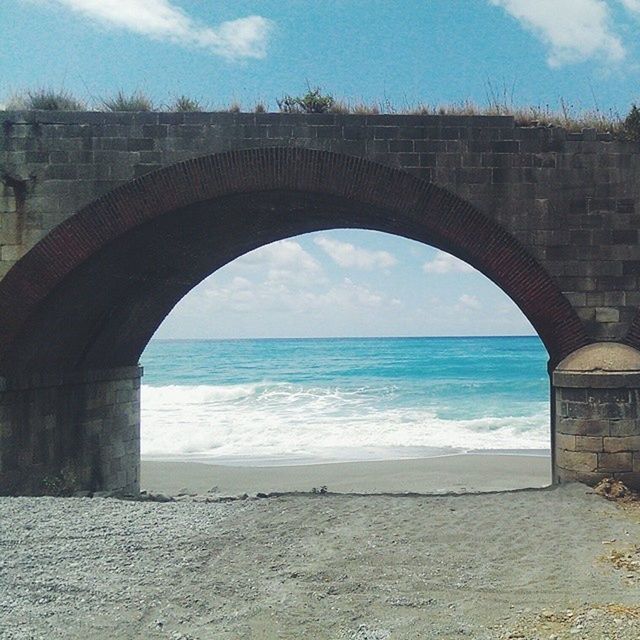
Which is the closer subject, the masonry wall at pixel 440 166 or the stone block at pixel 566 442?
the stone block at pixel 566 442

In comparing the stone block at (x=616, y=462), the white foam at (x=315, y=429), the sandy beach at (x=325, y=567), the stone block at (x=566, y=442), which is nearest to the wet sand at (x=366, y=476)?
the white foam at (x=315, y=429)

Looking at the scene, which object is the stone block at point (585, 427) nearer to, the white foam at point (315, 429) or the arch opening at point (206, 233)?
the arch opening at point (206, 233)

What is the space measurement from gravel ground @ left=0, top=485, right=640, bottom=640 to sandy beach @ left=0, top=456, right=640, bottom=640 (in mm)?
16

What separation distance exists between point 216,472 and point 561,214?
10396mm

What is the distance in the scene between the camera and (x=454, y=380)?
46312mm

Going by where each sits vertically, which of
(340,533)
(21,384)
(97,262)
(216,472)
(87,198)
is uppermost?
(87,198)

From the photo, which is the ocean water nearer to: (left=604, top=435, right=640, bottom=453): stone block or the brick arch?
the brick arch

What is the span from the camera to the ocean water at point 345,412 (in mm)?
20891

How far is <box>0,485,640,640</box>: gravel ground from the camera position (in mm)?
5191

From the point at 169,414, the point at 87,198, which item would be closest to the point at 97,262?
the point at 87,198

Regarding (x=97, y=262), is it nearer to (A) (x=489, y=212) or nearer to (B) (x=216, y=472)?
(A) (x=489, y=212)

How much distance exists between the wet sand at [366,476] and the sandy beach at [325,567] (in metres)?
6.01

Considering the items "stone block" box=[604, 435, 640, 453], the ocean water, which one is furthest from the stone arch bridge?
the ocean water

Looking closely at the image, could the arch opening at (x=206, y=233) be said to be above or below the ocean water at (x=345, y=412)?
above
